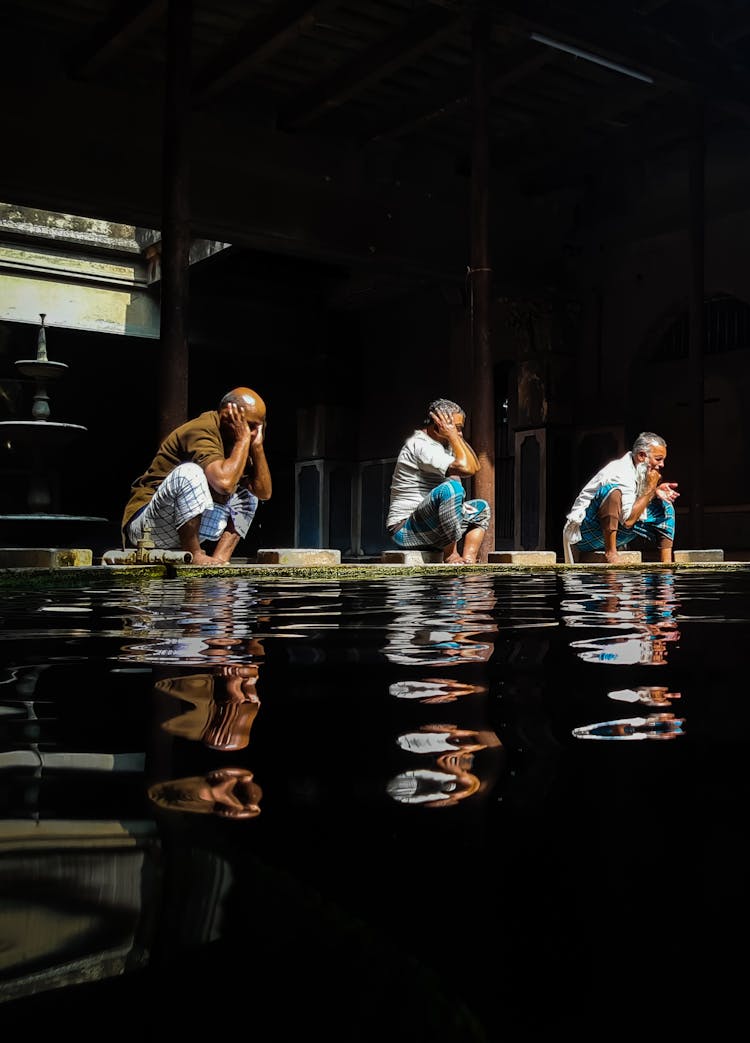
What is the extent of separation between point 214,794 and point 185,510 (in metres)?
5.46

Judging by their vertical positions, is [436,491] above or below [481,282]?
below

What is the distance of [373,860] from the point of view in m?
0.51

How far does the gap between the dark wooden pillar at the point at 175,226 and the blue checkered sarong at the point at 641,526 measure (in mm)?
3232

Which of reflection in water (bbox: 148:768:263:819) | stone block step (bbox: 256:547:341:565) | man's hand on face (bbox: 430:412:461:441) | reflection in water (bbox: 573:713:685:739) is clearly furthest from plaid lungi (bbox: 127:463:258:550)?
reflection in water (bbox: 148:768:263:819)

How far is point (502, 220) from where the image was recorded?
12.8 m

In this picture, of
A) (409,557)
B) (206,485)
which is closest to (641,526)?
(409,557)

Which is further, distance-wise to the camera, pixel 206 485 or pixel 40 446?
pixel 40 446

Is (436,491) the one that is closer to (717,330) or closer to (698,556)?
(698,556)

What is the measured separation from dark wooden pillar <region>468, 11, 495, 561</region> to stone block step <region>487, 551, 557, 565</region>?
697 mm

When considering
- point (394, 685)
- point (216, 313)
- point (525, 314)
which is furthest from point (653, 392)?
point (394, 685)

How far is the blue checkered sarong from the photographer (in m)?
8.50

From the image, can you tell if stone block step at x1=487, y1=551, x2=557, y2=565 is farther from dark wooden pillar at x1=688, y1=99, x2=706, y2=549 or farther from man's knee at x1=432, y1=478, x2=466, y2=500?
dark wooden pillar at x1=688, y1=99, x2=706, y2=549

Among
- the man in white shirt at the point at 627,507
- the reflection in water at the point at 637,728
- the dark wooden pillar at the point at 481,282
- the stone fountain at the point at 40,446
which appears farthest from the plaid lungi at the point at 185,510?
the stone fountain at the point at 40,446

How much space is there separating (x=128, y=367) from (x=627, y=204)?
7.54 m
